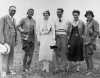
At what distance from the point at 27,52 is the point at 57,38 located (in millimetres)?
735

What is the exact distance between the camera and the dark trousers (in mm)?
5137

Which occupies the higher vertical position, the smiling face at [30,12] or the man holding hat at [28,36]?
the smiling face at [30,12]

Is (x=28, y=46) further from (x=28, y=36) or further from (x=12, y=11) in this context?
(x=12, y=11)

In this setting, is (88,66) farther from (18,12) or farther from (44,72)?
(18,12)

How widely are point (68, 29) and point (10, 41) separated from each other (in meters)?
1.29

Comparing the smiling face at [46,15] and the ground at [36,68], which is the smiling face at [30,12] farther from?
the ground at [36,68]

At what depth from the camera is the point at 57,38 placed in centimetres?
529

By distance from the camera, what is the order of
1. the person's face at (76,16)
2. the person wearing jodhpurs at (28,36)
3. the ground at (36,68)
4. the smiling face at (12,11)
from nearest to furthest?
the ground at (36,68) → the smiling face at (12,11) → the person wearing jodhpurs at (28,36) → the person's face at (76,16)

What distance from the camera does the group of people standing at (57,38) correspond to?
16.8 ft

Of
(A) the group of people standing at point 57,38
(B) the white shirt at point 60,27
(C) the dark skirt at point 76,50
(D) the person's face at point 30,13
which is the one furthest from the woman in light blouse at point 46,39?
(C) the dark skirt at point 76,50

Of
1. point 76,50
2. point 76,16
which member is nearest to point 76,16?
point 76,16

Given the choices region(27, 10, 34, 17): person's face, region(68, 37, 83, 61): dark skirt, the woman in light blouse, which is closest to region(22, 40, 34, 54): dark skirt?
the woman in light blouse

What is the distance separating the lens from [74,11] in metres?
5.29

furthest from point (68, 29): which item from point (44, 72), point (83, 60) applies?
point (44, 72)
